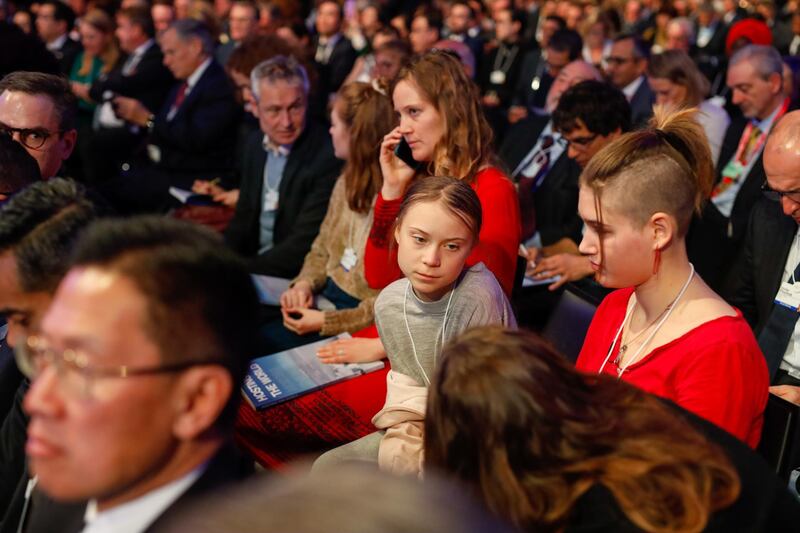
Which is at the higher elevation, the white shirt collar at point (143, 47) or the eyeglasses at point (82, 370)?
the white shirt collar at point (143, 47)

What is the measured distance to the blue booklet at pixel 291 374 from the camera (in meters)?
2.21

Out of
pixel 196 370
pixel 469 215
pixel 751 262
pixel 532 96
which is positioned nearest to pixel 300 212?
pixel 469 215

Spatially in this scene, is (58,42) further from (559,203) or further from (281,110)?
(559,203)

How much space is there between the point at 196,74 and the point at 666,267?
423cm

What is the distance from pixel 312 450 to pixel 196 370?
0.99 metres

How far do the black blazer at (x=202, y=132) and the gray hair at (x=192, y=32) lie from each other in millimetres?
306

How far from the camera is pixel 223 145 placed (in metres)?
5.07

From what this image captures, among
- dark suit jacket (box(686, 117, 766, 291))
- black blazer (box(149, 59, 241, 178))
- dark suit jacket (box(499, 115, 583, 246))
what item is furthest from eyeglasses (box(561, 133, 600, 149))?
black blazer (box(149, 59, 241, 178))

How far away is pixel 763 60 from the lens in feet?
13.9

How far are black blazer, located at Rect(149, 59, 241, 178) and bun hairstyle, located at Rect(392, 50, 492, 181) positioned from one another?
2646 mm

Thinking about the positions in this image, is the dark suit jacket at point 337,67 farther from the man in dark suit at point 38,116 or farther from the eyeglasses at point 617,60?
the man in dark suit at point 38,116

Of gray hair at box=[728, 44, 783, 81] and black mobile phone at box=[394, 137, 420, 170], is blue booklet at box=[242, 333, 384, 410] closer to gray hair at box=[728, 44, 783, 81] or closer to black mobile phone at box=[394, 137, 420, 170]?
black mobile phone at box=[394, 137, 420, 170]

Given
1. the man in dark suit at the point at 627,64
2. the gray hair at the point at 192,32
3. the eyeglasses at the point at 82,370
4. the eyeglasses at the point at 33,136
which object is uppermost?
the man in dark suit at the point at 627,64

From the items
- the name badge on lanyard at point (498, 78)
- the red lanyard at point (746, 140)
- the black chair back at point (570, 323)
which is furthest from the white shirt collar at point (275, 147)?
the name badge on lanyard at point (498, 78)
